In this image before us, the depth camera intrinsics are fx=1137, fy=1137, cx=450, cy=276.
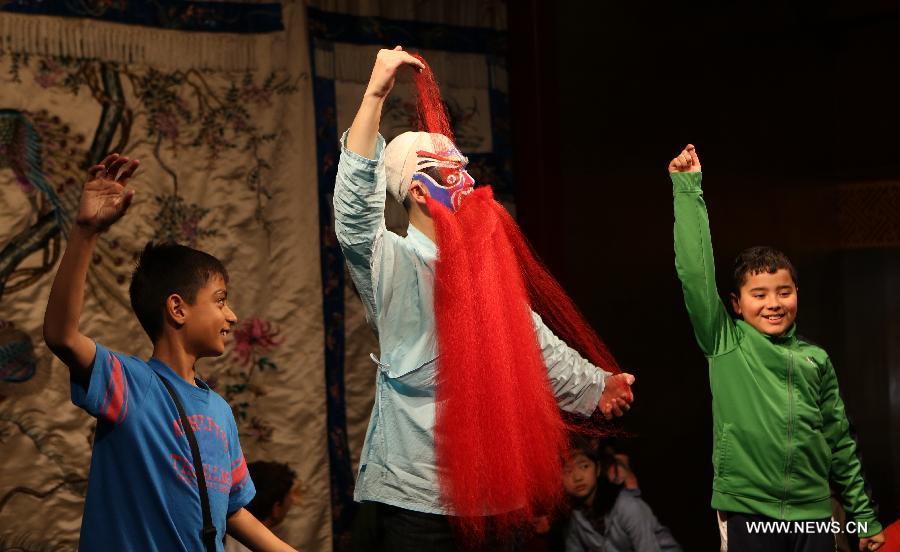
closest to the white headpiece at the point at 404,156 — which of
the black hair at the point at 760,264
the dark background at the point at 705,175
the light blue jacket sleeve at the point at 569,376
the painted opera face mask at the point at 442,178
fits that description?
the painted opera face mask at the point at 442,178

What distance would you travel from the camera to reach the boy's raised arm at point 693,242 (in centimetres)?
234

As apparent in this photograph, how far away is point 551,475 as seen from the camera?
6.55ft

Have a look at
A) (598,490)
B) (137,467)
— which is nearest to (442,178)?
(137,467)

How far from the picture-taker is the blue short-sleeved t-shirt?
5.48 ft

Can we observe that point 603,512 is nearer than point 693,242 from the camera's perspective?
No

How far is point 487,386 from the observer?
1.94 metres

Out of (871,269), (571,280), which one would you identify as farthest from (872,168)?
(571,280)

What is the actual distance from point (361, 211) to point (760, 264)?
3.26 ft

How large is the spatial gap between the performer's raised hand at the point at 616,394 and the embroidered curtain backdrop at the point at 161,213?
114cm

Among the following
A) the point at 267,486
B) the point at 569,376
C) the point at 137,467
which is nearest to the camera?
the point at 137,467

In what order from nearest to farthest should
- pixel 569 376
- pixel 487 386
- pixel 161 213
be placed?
pixel 487 386
pixel 569 376
pixel 161 213

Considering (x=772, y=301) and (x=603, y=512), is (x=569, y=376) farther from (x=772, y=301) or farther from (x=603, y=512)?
(x=603, y=512)

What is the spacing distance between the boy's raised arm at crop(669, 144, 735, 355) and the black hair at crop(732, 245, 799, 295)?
124mm

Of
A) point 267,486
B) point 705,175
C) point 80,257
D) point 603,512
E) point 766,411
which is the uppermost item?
point 705,175
